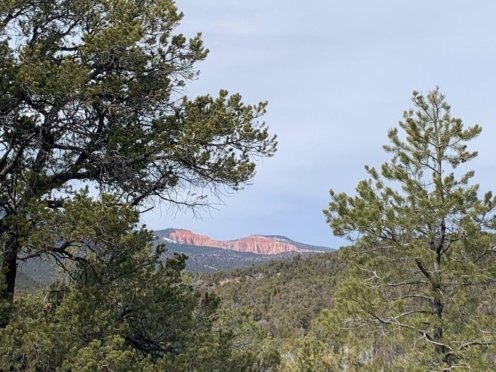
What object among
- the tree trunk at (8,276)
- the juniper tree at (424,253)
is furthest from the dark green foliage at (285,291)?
the tree trunk at (8,276)

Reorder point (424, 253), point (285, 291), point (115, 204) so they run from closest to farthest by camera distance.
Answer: point (115, 204) < point (424, 253) < point (285, 291)

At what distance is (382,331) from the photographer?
33.5ft

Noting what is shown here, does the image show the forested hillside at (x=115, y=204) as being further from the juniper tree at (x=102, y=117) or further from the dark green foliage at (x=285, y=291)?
the dark green foliage at (x=285, y=291)

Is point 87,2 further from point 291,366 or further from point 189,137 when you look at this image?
point 291,366

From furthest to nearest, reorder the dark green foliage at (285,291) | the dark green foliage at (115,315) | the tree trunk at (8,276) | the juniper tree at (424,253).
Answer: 1. the dark green foliage at (285,291)
2. the juniper tree at (424,253)
3. the tree trunk at (8,276)
4. the dark green foliage at (115,315)

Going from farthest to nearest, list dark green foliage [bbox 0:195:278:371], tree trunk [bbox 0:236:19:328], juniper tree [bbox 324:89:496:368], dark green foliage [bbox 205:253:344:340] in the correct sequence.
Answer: dark green foliage [bbox 205:253:344:340]
juniper tree [bbox 324:89:496:368]
tree trunk [bbox 0:236:19:328]
dark green foliage [bbox 0:195:278:371]

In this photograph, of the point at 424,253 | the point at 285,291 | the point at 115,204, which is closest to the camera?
the point at 115,204

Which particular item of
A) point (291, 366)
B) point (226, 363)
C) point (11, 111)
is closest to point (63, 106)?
point (11, 111)

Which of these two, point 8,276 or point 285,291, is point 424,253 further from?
point 285,291

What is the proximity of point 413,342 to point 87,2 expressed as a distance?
26.2 ft

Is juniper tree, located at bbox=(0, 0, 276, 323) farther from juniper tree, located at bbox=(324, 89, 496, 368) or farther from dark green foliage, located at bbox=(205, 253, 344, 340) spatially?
dark green foliage, located at bbox=(205, 253, 344, 340)

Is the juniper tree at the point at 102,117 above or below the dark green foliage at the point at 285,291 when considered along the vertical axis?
above

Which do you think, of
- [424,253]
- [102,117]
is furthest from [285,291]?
[102,117]

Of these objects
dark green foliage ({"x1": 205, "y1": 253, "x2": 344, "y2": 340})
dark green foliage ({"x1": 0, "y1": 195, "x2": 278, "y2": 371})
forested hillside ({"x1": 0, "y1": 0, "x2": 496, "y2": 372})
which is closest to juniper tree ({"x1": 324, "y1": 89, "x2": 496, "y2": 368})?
forested hillside ({"x1": 0, "y1": 0, "x2": 496, "y2": 372})
